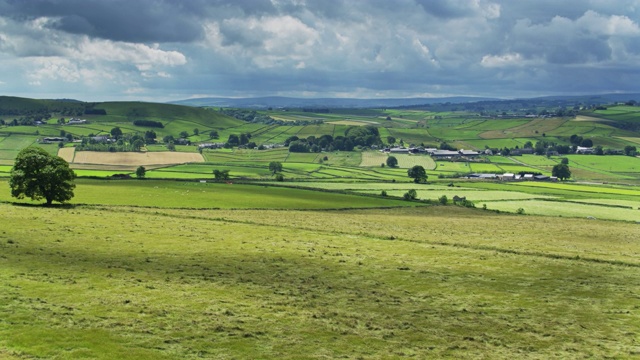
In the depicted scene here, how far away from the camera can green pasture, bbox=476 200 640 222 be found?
346 ft

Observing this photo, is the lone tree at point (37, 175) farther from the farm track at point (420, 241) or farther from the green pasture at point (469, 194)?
the green pasture at point (469, 194)

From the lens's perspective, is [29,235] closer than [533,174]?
Yes

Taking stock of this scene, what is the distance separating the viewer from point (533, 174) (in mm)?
197750

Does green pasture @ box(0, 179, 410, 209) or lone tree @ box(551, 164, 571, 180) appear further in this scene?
lone tree @ box(551, 164, 571, 180)

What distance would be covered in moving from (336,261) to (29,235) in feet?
97.5

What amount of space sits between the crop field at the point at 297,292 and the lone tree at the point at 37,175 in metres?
7.41

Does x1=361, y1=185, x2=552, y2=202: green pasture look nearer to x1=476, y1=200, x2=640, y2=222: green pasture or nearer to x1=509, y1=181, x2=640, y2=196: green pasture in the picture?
x1=476, y1=200, x2=640, y2=222: green pasture

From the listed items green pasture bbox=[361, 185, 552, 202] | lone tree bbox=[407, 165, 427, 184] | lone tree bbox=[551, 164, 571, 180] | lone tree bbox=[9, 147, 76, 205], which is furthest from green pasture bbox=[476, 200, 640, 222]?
lone tree bbox=[9, 147, 76, 205]

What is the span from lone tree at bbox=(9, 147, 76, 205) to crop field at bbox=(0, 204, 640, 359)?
7408 millimetres

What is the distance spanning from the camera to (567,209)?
113 metres

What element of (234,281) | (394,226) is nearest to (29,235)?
(234,281)

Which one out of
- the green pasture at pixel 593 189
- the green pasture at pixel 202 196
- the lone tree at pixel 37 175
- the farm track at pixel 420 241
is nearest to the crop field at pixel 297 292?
the farm track at pixel 420 241

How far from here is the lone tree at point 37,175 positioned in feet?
250

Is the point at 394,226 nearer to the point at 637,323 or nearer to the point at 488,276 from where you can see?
the point at 488,276
